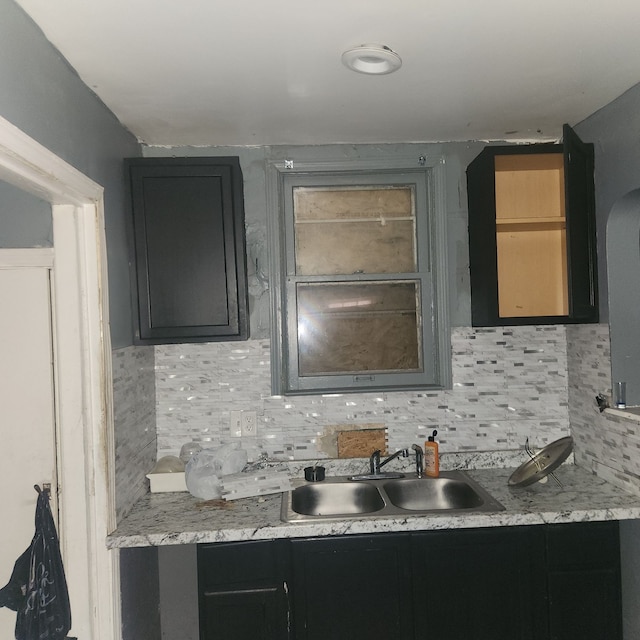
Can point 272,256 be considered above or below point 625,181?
below

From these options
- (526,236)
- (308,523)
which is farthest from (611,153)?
(308,523)

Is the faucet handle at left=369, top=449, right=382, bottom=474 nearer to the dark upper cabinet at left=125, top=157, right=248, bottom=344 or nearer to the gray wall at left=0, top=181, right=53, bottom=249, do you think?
the dark upper cabinet at left=125, top=157, right=248, bottom=344

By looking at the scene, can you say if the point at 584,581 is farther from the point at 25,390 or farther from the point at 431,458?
the point at 25,390

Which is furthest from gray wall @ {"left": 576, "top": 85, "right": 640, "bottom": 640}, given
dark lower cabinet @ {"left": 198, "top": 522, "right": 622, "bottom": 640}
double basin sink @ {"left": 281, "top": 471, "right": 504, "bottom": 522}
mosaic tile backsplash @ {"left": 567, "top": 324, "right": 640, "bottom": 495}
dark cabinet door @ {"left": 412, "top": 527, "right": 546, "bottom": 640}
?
double basin sink @ {"left": 281, "top": 471, "right": 504, "bottom": 522}

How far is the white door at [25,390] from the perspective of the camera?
210 cm

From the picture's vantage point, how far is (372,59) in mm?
1766

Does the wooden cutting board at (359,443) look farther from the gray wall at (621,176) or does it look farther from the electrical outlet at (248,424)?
the gray wall at (621,176)

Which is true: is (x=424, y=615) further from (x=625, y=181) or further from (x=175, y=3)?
(x=175, y=3)

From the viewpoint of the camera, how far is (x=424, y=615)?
207 centimetres

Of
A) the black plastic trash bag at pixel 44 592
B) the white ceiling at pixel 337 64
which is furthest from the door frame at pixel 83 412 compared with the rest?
the white ceiling at pixel 337 64

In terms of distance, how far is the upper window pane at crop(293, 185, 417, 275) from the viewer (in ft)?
9.00

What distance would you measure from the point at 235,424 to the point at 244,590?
791mm

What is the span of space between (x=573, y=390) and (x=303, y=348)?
1.35 m

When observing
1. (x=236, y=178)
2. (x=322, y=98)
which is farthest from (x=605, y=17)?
(x=236, y=178)
